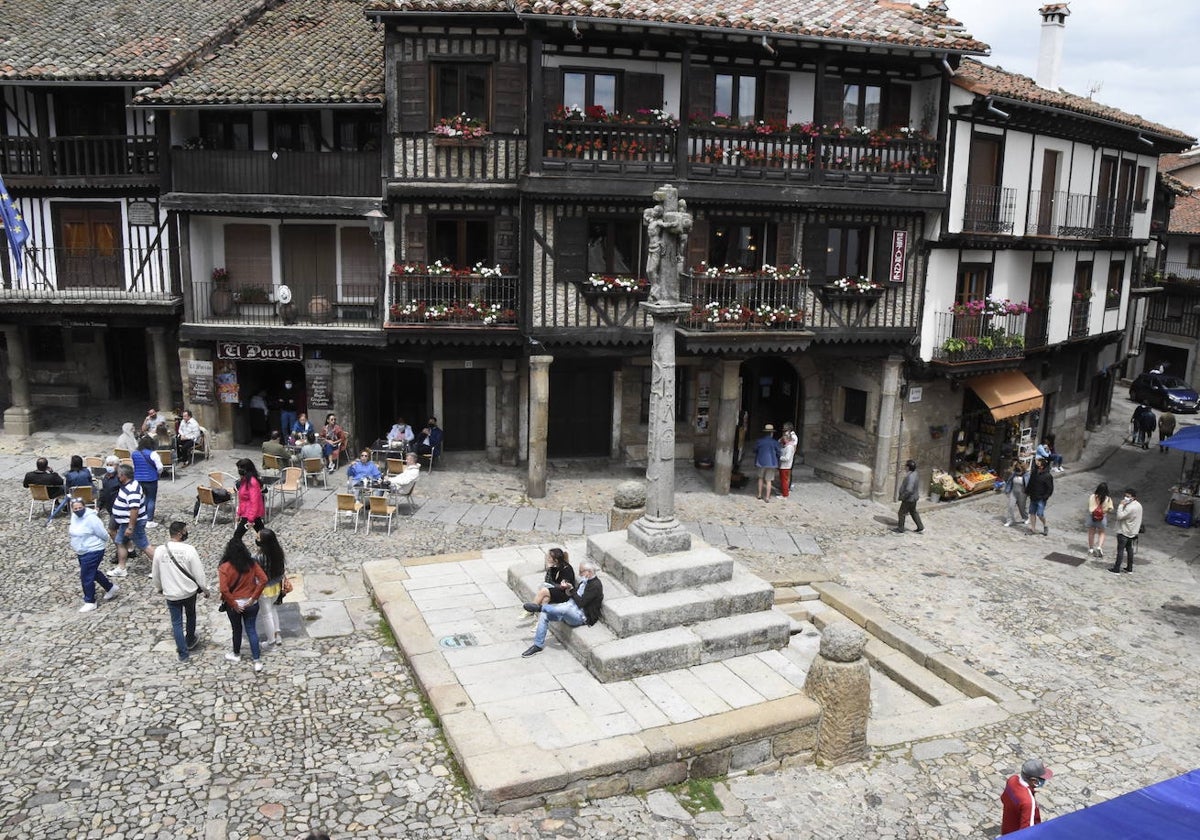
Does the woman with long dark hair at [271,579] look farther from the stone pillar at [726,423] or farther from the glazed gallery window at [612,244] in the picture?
the stone pillar at [726,423]

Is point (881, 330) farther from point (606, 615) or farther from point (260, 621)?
point (260, 621)

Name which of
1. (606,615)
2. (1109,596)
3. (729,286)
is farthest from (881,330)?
(606,615)

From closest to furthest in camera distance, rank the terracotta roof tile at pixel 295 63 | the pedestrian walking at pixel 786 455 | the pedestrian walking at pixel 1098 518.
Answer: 1. the pedestrian walking at pixel 1098 518
2. the terracotta roof tile at pixel 295 63
3. the pedestrian walking at pixel 786 455

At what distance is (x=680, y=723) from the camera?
10570 mm

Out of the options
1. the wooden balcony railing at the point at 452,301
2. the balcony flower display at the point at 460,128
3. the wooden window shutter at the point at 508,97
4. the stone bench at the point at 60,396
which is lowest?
the stone bench at the point at 60,396

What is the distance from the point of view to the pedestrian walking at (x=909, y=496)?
20234 mm

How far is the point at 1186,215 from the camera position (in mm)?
40562

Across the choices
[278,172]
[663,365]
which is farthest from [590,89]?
[663,365]

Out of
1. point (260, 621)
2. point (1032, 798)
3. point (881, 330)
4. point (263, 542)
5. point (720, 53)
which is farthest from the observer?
point (881, 330)

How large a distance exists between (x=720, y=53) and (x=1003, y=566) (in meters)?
11.9

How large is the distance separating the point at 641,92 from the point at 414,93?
15.6 ft

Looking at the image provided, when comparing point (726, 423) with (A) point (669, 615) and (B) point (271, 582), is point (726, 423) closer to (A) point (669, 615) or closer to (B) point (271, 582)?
(A) point (669, 615)

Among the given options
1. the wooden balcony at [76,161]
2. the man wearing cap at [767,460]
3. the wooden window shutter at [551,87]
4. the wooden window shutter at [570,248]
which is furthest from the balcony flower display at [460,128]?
the man wearing cap at [767,460]

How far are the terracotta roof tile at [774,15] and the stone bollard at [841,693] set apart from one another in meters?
13.0
